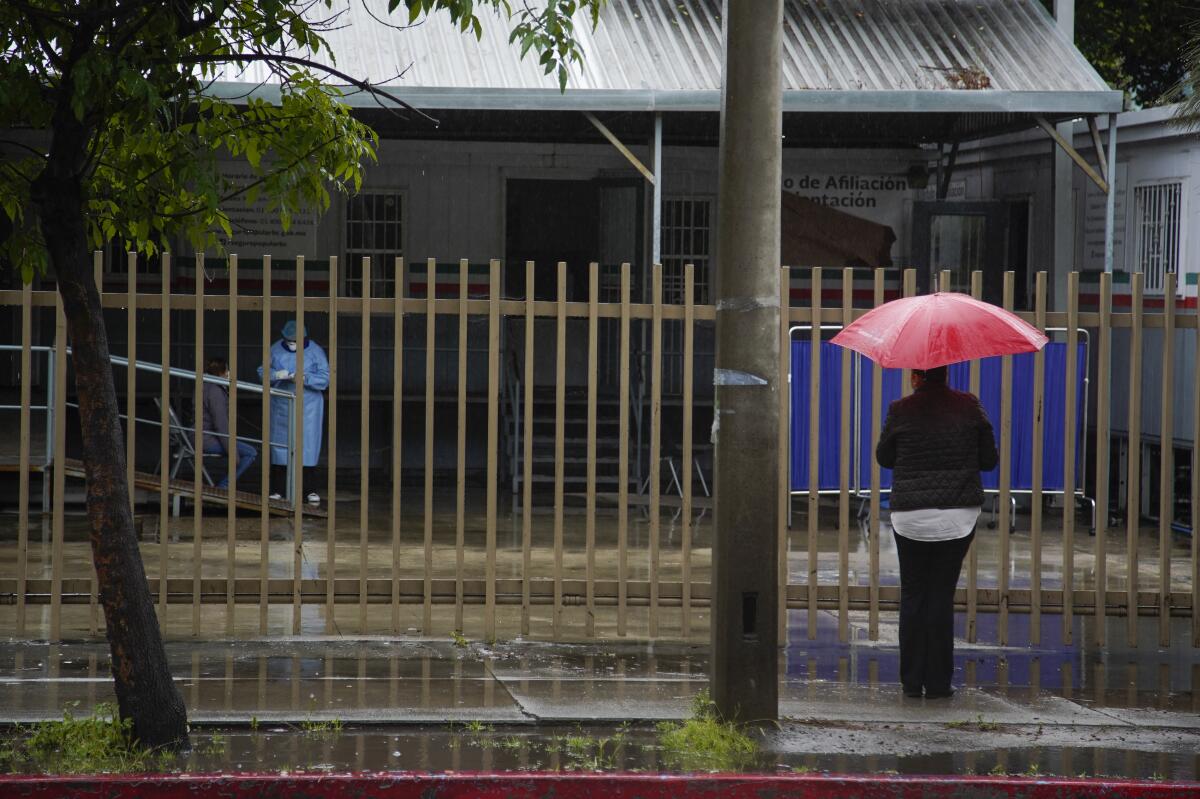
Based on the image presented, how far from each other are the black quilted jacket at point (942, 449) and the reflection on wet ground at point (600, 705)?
3.54ft

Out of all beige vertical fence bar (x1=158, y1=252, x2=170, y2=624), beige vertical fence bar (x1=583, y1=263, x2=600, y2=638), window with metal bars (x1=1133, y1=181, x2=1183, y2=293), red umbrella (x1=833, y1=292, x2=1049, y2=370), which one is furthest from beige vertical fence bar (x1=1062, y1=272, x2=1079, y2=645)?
window with metal bars (x1=1133, y1=181, x2=1183, y2=293)

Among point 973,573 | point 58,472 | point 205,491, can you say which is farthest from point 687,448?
point 205,491

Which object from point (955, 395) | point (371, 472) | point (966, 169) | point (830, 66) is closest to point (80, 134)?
point (955, 395)

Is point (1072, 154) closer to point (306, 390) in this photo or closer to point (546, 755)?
point (306, 390)

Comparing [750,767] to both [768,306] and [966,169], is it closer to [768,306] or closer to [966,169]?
[768,306]

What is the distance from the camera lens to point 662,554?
40.9ft

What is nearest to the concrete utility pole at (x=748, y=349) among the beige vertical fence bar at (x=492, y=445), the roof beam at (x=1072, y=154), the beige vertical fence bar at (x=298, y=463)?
the beige vertical fence bar at (x=492, y=445)

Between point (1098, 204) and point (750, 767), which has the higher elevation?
point (1098, 204)

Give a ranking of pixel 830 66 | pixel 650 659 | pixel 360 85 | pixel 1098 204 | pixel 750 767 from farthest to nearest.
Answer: pixel 1098 204, pixel 830 66, pixel 650 659, pixel 360 85, pixel 750 767

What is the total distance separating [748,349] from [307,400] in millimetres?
9883

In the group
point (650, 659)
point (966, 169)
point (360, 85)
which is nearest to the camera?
point (360, 85)

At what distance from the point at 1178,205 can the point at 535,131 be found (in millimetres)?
7159

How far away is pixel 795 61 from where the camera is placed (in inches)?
592

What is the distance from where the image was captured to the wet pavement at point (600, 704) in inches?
245
